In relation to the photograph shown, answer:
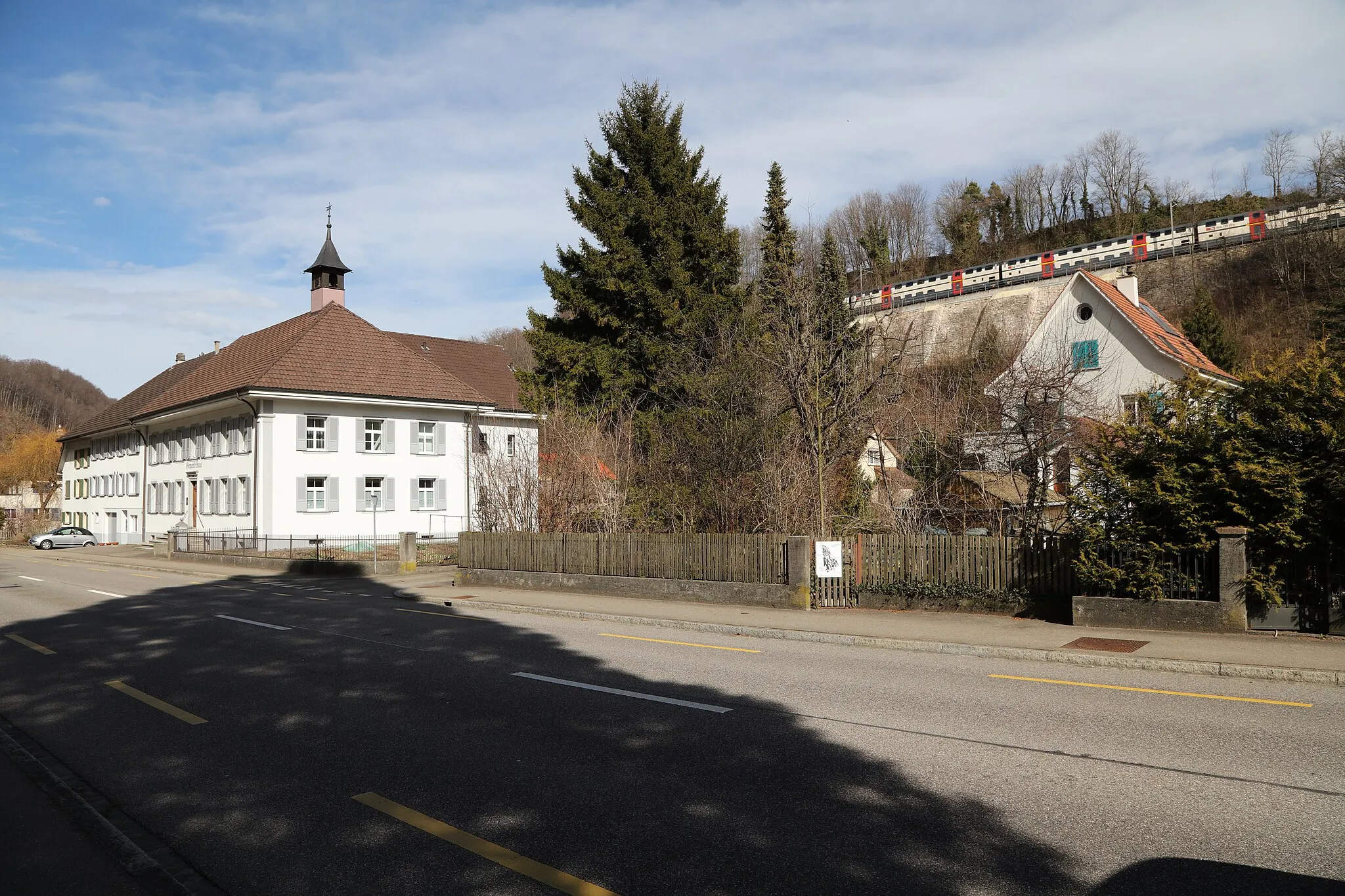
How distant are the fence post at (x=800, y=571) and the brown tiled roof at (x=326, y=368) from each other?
95.7 feet

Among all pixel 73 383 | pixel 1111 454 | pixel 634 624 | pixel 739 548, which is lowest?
pixel 634 624

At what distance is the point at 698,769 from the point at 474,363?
51.6m

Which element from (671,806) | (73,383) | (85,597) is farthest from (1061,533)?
(73,383)

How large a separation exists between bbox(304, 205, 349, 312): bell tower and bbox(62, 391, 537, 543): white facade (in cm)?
935

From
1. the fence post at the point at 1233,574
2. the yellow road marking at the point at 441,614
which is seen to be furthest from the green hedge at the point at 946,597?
the yellow road marking at the point at 441,614

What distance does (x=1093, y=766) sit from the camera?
643cm

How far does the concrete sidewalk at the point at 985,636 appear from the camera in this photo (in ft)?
33.6

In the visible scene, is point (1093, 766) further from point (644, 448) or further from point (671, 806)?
point (644, 448)

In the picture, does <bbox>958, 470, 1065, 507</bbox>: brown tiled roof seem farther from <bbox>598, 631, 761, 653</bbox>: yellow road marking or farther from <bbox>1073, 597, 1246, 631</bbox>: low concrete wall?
<bbox>598, 631, 761, 653</bbox>: yellow road marking

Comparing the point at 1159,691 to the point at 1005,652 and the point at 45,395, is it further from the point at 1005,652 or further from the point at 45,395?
the point at 45,395

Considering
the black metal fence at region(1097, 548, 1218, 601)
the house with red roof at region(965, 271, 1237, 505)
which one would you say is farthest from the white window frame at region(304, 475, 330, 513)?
the black metal fence at region(1097, 548, 1218, 601)

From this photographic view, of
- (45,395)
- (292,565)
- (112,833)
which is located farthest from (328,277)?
(45,395)

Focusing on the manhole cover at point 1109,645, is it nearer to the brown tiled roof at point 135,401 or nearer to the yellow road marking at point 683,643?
the yellow road marking at point 683,643

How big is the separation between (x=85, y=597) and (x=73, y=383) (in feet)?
475
